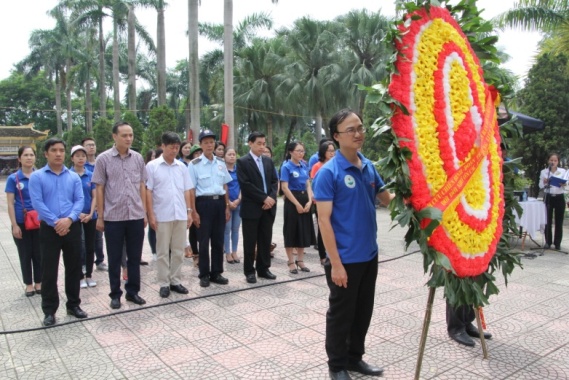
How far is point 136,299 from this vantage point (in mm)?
4387

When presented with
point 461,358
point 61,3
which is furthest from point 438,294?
point 61,3

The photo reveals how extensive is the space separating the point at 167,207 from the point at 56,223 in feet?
3.58

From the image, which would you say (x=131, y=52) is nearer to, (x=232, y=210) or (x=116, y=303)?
(x=232, y=210)

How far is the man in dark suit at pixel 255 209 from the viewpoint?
5.16m

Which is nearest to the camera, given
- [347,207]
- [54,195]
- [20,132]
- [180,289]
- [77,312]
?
[347,207]

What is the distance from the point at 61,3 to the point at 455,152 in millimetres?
34936

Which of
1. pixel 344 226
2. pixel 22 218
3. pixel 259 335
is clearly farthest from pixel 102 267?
pixel 344 226

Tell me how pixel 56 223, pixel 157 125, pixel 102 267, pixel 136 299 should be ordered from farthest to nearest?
pixel 157 125, pixel 102 267, pixel 136 299, pixel 56 223

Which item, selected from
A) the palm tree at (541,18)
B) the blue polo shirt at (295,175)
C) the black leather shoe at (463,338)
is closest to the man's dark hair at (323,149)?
the blue polo shirt at (295,175)

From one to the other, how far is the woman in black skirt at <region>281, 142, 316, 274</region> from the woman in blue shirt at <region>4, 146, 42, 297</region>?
284cm

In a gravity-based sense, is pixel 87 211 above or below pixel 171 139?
below

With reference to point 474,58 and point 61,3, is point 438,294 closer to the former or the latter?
point 474,58

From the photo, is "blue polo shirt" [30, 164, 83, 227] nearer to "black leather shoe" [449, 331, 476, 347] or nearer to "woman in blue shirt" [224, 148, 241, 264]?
"woman in blue shirt" [224, 148, 241, 264]

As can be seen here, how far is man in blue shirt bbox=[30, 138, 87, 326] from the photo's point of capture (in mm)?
3811
